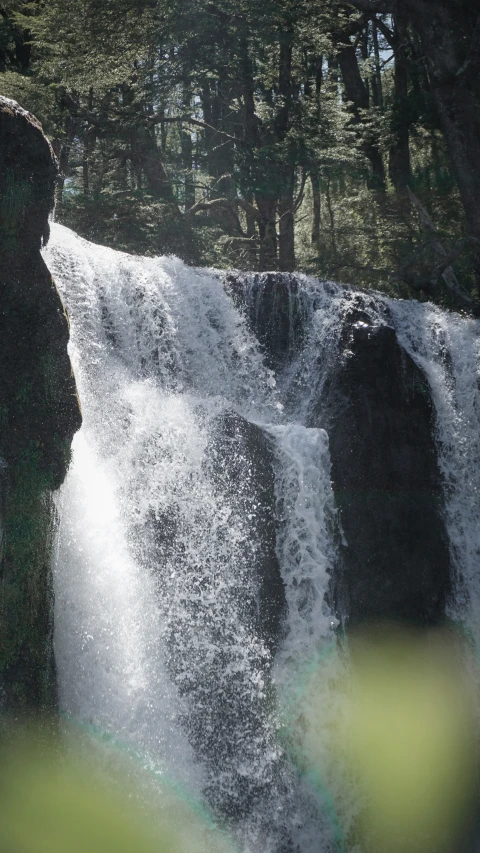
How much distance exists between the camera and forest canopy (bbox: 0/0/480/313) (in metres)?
13.5

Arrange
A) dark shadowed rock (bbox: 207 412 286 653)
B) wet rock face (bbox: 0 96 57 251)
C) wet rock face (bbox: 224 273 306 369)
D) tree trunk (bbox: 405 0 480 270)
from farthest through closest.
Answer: tree trunk (bbox: 405 0 480 270)
wet rock face (bbox: 224 273 306 369)
dark shadowed rock (bbox: 207 412 286 653)
wet rock face (bbox: 0 96 57 251)

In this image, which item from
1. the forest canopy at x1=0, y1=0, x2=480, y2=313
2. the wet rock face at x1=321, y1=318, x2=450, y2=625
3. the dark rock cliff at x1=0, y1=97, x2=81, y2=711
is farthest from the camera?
the forest canopy at x1=0, y1=0, x2=480, y2=313

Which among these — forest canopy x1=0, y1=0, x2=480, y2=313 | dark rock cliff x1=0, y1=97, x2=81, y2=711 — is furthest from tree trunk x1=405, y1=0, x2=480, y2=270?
dark rock cliff x1=0, y1=97, x2=81, y2=711

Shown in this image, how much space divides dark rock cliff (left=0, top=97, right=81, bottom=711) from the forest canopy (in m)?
7.45

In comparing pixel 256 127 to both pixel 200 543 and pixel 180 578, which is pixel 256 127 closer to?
pixel 200 543

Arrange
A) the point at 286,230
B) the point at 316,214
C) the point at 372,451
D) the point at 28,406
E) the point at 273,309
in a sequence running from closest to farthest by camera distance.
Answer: the point at 28,406
the point at 372,451
the point at 273,309
the point at 286,230
the point at 316,214

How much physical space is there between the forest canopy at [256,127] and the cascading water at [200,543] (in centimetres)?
498

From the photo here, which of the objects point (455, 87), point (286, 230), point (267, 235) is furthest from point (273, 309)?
point (286, 230)

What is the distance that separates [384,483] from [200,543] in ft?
7.37

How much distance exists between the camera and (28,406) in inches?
235

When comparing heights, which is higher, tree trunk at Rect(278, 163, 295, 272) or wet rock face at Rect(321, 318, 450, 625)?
tree trunk at Rect(278, 163, 295, 272)

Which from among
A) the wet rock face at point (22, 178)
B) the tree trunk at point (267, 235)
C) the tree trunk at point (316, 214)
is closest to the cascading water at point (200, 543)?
the wet rock face at point (22, 178)

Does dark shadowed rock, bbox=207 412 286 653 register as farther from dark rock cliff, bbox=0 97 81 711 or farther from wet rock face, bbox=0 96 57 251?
wet rock face, bbox=0 96 57 251

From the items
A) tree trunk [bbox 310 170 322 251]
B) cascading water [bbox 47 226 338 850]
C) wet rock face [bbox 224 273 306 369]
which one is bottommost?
cascading water [bbox 47 226 338 850]
